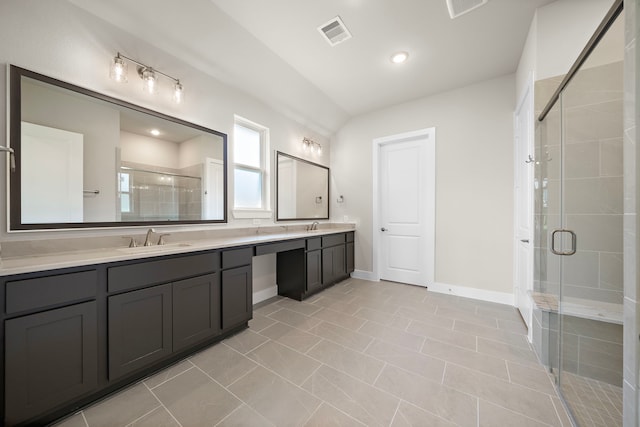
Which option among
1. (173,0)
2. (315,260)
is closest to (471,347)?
(315,260)

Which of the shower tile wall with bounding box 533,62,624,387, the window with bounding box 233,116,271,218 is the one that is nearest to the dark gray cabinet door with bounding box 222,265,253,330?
the window with bounding box 233,116,271,218

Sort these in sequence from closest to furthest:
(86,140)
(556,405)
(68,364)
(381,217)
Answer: (68,364) → (556,405) → (86,140) → (381,217)

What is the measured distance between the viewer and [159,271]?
1.59 m

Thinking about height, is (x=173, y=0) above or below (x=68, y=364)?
above

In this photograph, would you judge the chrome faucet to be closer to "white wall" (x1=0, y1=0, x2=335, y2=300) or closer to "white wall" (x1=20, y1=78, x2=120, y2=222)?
"white wall" (x1=0, y1=0, x2=335, y2=300)

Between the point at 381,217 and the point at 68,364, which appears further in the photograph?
the point at 381,217

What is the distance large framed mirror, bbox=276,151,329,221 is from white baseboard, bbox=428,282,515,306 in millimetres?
2125

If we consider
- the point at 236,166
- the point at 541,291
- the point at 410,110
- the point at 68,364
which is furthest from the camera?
the point at 410,110

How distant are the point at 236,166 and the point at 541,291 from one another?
3.26 metres

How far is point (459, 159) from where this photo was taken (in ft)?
10.3

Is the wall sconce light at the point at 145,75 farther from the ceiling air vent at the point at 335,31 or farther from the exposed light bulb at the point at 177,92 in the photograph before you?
the ceiling air vent at the point at 335,31

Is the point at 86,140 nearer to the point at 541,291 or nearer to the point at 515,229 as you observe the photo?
the point at 541,291

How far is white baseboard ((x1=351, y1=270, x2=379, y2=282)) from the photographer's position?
383 cm

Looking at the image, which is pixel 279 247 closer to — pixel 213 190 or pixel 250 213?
pixel 250 213
